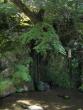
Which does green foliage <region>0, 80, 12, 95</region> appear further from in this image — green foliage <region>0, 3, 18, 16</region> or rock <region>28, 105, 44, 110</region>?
green foliage <region>0, 3, 18, 16</region>

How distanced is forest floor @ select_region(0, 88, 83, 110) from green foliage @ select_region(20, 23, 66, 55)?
1161 millimetres

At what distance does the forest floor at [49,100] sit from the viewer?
6.71 meters

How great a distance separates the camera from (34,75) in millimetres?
8234

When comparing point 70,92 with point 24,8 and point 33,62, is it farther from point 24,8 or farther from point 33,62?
point 24,8

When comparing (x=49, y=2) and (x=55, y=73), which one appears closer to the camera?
(x=49, y=2)

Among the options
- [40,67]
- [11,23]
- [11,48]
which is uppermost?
[11,23]

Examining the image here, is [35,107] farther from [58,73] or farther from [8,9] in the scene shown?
[8,9]

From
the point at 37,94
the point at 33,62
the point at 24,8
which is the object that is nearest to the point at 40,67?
the point at 33,62

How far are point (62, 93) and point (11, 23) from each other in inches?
92.8

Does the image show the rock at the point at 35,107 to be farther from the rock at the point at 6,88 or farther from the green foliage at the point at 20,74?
the rock at the point at 6,88

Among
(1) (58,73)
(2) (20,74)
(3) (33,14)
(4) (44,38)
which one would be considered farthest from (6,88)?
(3) (33,14)

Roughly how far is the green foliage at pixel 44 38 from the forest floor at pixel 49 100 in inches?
45.7

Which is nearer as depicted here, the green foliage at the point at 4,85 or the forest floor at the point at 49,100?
the forest floor at the point at 49,100

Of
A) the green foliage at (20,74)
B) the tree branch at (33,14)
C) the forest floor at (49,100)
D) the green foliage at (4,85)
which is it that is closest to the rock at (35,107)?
the forest floor at (49,100)
